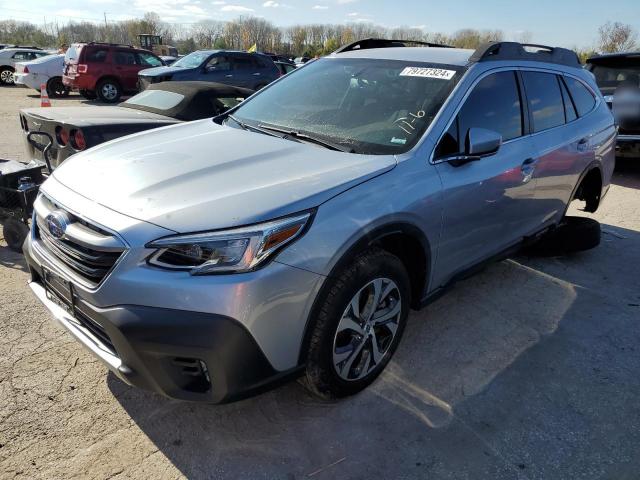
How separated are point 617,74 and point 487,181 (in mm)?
7091

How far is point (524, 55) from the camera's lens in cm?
376

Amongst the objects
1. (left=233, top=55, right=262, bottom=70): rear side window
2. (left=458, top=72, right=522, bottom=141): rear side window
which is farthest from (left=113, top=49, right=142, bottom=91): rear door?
(left=458, top=72, right=522, bottom=141): rear side window

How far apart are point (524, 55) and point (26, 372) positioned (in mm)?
3926

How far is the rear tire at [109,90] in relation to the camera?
16.4 meters

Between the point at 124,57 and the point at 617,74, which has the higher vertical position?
the point at 617,74

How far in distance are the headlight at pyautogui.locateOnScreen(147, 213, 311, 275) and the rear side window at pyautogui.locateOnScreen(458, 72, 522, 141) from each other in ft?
5.34

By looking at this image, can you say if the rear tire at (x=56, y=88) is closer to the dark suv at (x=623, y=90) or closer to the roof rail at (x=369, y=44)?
the dark suv at (x=623, y=90)

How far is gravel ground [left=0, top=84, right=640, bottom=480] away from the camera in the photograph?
2326 mm

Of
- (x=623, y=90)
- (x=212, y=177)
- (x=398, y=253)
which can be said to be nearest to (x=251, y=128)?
(x=212, y=177)

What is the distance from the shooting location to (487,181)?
321 centimetres

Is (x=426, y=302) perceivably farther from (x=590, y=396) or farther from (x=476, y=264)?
(x=590, y=396)

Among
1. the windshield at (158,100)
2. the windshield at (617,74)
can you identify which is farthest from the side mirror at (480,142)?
the windshield at (617,74)

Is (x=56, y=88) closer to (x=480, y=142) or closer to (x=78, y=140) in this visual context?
(x=78, y=140)

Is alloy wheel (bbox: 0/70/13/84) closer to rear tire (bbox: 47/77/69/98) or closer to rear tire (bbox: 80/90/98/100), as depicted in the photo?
rear tire (bbox: 47/77/69/98)
